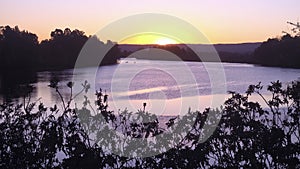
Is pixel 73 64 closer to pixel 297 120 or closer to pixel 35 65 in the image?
pixel 35 65

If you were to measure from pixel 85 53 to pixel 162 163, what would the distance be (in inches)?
4236

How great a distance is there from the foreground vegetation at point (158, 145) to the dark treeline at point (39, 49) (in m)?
70.0

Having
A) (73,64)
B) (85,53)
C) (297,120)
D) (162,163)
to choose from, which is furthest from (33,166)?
(85,53)

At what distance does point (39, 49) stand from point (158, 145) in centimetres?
8732

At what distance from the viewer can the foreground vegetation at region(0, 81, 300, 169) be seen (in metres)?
3.61

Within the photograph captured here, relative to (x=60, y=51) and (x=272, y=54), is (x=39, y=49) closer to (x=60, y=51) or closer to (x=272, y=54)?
(x=60, y=51)

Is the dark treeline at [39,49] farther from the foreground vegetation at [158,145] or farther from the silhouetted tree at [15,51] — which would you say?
the foreground vegetation at [158,145]

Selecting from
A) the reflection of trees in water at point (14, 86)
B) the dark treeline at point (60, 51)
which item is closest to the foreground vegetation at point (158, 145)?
the reflection of trees in water at point (14, 86)

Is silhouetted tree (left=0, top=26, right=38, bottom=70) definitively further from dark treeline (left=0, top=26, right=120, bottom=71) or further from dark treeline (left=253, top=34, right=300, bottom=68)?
dark treeline (left=253, top=34, right=300, bottom=68)

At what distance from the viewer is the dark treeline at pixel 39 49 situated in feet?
240

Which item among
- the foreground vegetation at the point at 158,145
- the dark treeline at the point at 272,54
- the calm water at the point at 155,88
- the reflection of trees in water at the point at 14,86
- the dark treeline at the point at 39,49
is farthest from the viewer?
the dark treeline at the point at 272,54

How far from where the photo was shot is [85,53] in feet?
359

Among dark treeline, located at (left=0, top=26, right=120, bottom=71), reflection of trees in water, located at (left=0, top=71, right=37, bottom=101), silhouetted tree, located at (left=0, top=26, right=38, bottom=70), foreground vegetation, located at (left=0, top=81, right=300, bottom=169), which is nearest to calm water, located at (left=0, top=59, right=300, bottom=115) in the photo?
reflection of trees in water, located at (left=0, top=71, right=37, bottom=101)

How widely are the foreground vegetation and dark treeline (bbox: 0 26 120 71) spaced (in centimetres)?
6998
